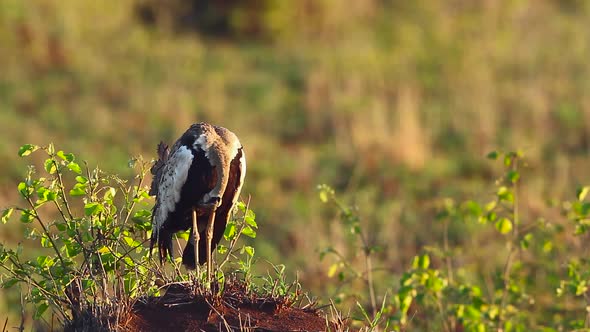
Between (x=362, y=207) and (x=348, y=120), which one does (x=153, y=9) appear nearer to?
(x=348, y=120)

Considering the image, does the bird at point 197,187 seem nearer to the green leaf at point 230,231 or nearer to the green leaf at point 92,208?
the green leaf at point 230,231

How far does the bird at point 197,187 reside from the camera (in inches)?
202

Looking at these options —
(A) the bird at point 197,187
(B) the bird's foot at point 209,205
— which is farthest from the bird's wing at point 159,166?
(B) the bird's foot at point 209,205

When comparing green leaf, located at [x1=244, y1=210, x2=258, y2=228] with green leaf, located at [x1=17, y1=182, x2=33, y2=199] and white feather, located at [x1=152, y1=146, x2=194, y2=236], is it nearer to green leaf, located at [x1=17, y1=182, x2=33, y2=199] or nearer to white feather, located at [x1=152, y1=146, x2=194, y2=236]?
white feather, located at [x1=152, y1=146, x2=194, y2=236]

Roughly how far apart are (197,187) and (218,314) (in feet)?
2.49

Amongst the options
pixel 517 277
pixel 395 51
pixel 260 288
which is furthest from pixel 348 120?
pixel 260 288

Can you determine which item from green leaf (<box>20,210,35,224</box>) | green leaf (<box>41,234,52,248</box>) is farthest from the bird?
green leaf (<box>20,210,35,224</box>)

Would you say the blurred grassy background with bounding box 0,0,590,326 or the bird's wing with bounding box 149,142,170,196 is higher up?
the bird's wing with bounding box 149,142,170,196

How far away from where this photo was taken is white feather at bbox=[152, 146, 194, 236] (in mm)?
5141

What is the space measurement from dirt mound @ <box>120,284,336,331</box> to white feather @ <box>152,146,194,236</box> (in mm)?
441

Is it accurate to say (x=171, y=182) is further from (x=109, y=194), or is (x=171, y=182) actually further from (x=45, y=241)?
(x=45, y=241)

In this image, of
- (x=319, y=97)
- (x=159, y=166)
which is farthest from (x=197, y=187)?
(x=319, y=97)

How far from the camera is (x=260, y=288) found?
16.6 ft

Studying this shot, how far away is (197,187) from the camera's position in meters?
5.19
